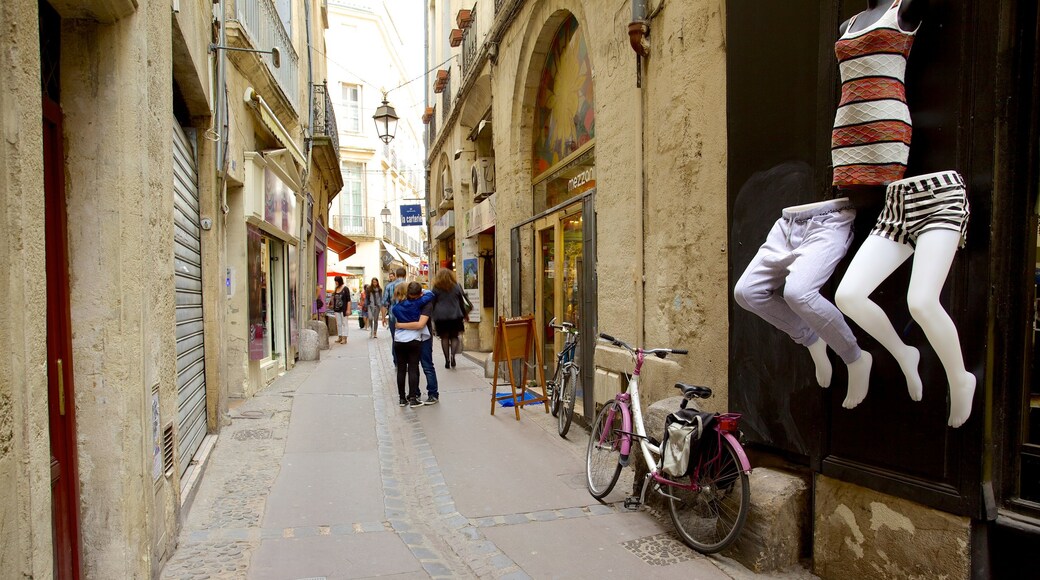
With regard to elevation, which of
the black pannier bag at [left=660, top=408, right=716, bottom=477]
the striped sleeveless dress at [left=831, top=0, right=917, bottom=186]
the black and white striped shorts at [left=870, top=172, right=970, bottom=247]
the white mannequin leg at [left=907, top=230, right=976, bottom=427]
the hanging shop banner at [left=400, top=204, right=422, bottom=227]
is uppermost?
the hanging shop banner at [left=400, top=204, right=422, bottom=227]

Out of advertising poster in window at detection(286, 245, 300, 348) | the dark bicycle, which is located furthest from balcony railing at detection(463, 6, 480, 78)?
the dark bicycle

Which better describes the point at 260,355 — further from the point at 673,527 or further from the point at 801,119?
the point at 801,119

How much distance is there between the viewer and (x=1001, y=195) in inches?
111

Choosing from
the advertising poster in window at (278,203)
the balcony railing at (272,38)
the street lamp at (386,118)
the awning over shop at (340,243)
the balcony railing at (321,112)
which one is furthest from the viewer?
the awning over shop at (340,243)

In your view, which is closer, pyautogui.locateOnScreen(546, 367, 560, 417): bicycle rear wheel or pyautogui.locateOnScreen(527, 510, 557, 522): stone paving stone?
pyautogui.locateOnScreen(527, 510, 557, 522): stone paving stone

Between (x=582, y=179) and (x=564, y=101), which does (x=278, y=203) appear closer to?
(x=564, y=101)

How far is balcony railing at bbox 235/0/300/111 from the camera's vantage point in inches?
318

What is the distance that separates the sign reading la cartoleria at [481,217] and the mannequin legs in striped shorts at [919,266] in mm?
9769

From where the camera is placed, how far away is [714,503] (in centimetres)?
387

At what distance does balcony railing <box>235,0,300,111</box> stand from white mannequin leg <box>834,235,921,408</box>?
7.23 m

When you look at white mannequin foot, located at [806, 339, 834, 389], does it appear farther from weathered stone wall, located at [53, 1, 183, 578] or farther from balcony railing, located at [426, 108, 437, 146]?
balcony railing, located at [426, 108, 437, 146]

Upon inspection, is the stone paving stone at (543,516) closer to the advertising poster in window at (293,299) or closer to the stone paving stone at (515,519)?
the stone paving stone at (515,519)

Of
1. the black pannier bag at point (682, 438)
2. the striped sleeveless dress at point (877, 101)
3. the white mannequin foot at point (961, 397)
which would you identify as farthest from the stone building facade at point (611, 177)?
the white mannequin foot at point (961, 397)

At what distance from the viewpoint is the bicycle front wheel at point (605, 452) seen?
4.80 meters
